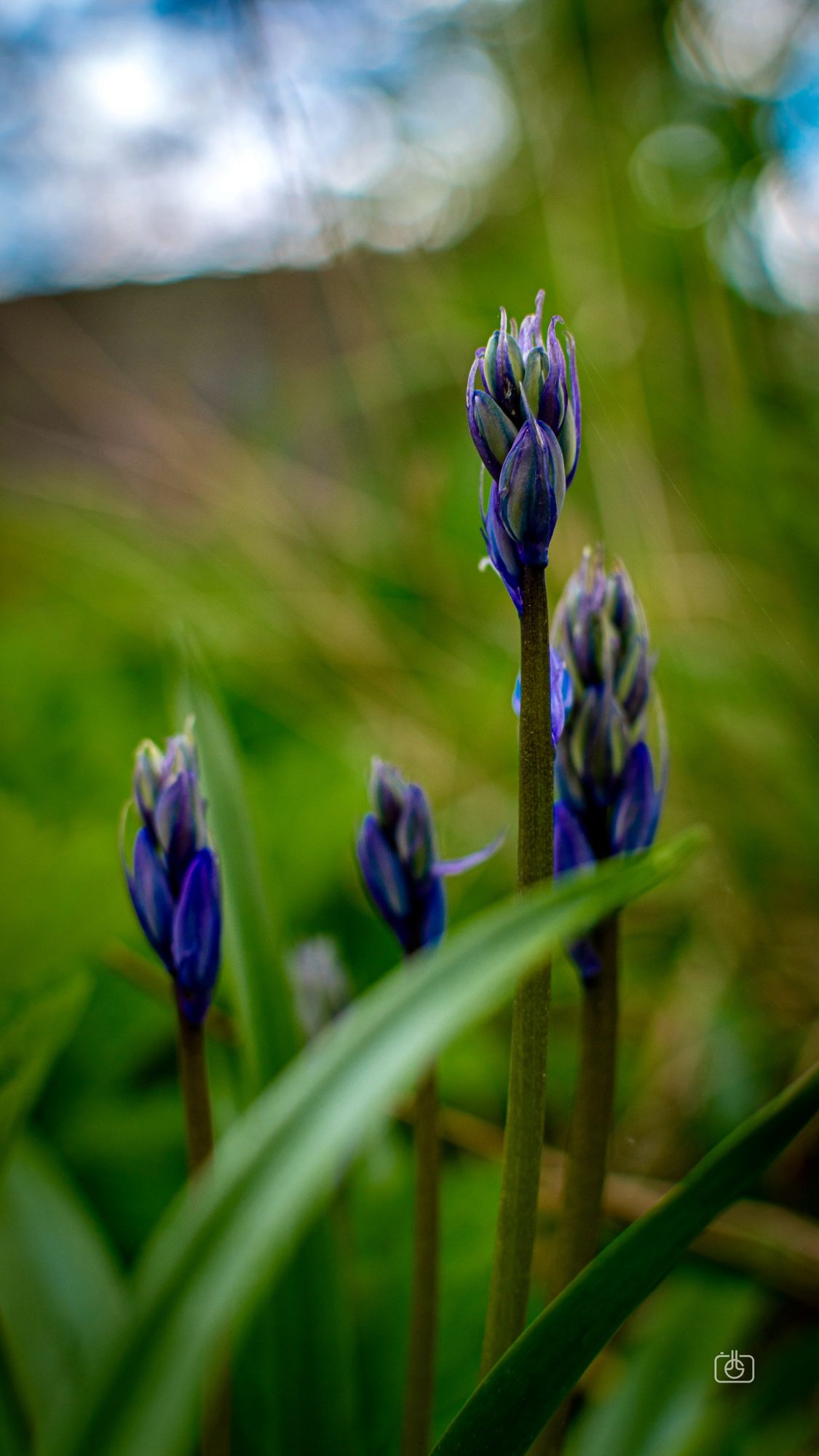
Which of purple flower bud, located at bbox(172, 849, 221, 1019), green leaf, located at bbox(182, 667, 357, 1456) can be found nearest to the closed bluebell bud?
purple flower bud, located at bbox(172, 849, 221, 1019)

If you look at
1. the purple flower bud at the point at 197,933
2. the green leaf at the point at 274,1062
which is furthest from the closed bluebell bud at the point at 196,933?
the green leaf at the point at 274,1062

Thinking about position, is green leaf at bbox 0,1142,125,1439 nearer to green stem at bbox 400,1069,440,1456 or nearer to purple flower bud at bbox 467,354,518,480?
green stem at bbox 400,1069,440,1456

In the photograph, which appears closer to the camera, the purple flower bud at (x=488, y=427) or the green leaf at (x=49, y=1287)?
the purple flower bud at (x=488, y=427)

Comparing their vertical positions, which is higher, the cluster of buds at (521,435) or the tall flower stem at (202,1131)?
the cluster of buds at (521,435)

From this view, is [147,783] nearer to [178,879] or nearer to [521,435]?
[178,879]

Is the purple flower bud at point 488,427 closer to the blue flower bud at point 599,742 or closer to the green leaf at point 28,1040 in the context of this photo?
the blue flower bud at point 599,742

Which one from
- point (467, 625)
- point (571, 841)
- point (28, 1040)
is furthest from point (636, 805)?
point (467, 625)

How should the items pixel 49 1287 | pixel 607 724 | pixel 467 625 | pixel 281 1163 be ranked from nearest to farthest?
1. pixel 281 1163
2. pixel 607 724
3. pixel 49 1287
4. pixel 467 625
